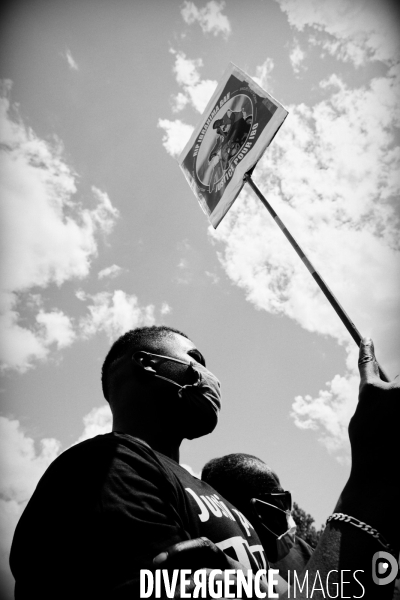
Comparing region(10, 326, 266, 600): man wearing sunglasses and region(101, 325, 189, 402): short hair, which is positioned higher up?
region(101, 325, 189, 402): short hair

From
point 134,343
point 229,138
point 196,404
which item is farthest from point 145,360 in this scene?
point 229,138

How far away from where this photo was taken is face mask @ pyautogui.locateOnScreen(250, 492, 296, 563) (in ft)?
10.6

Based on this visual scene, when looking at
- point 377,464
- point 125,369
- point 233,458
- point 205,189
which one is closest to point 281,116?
point 205,189

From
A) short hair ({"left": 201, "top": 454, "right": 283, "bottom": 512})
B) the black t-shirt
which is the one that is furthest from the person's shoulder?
short hair ({"left": 201, "top": 454, "right": 283, "bottom": 512})

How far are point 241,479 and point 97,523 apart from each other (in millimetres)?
2789

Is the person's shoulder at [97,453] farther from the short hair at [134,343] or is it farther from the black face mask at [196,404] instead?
the short hair at [134,343]

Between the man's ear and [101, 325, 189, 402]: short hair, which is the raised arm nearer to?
the man's ear

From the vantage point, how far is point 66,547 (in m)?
1.17

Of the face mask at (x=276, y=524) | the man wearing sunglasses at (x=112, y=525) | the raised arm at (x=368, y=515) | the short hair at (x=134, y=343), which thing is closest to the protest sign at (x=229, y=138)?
the short hair at (x=134, y=343)

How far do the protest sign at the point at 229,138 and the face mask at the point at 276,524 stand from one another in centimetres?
312

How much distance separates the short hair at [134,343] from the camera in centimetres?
270

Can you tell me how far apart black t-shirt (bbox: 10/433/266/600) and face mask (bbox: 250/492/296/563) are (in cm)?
210

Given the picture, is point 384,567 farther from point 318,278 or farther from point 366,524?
point 318,278

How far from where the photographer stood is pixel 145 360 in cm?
254
